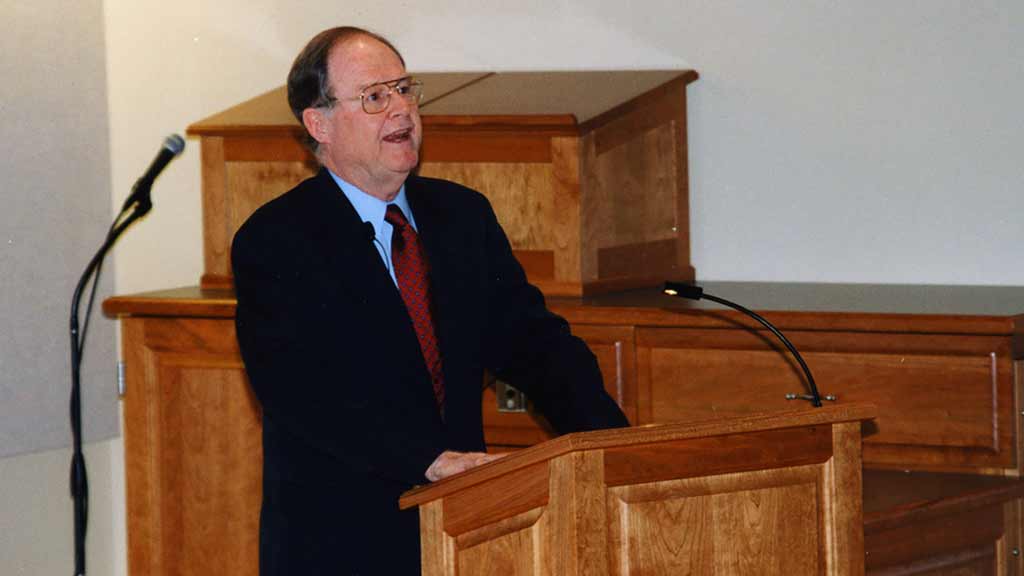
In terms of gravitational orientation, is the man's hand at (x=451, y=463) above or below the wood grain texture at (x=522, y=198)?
below

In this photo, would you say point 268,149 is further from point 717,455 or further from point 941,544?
point 717,455

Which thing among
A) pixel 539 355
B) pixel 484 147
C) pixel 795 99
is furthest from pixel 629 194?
pixel 539 355

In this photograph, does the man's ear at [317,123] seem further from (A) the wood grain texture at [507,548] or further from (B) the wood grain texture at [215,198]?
(B) the wood grain texture at [215,198]

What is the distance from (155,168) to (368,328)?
1.95 ft

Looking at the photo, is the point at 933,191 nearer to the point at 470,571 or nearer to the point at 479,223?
the point at 479,223

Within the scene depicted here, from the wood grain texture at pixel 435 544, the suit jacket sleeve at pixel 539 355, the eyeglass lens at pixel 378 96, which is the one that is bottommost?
the wood grain texture at pixel 435 544

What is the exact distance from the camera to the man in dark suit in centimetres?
259

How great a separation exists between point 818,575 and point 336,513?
928mm

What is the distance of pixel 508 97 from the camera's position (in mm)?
3828

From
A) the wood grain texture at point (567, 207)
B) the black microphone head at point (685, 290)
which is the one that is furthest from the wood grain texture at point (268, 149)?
the black microphone head at point (685, 290)

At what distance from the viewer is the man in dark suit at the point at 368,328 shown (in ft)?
8.50

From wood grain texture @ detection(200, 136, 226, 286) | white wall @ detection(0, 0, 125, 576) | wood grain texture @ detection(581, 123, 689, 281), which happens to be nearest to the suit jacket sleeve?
wood grain texture @ detection(581, 123, 689, 281)

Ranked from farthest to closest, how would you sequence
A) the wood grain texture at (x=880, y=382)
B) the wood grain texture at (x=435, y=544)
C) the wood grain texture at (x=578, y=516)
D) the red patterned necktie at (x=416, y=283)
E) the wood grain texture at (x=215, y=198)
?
the wood grain texture at (x=215, y=198)
the wood grain texture at (x=880, y=382)
the red patterned necktie at (x=416, y=283)
the wood grain texture at (x=435, y=544)
the wood grain texture at (x=578, y=516)

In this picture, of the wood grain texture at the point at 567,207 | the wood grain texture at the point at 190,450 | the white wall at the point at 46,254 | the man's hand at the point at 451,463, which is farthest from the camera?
the white wall at the point at 46,254
